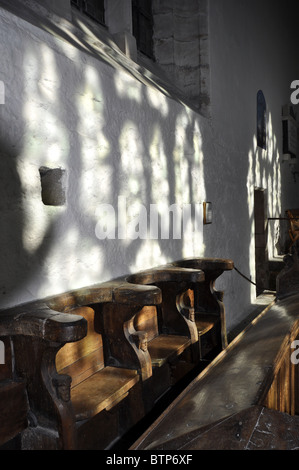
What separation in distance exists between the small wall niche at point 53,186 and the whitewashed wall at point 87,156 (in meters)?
0.04

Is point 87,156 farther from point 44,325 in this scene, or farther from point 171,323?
point 171,323

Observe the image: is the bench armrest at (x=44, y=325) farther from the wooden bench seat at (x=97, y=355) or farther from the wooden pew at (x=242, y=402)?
the wooden pew at (x=242, y=402)

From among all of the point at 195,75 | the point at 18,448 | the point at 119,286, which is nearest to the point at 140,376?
the point at 119,286

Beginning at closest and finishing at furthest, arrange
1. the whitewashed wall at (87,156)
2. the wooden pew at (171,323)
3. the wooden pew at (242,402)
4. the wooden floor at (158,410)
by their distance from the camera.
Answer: the wooden pew at (242,402) < the whitewashed wall at (87,156) < the wooden floor at (158,410) < the wooden pew at (171,323)

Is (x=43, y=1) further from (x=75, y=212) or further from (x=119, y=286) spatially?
(x=119, y=286)

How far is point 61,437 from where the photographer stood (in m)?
1.57

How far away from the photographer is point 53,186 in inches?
80.1

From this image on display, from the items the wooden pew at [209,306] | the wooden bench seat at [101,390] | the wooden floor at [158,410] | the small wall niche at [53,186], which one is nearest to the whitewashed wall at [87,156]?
the small wall niche at [53,186]

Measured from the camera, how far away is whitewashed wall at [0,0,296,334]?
1.83 m

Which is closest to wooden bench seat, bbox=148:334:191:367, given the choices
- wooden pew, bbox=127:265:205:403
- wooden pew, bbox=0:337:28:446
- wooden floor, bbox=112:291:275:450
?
wooden pew, bbox=127:265:205:403

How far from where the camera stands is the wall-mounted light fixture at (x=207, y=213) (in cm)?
409

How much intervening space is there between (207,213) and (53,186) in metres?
2.37

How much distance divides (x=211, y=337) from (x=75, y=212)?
1824mm

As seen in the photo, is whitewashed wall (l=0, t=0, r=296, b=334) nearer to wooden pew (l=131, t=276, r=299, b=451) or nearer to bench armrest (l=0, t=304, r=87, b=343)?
bench armrest (l=0, t=304, r=87, b=343)
